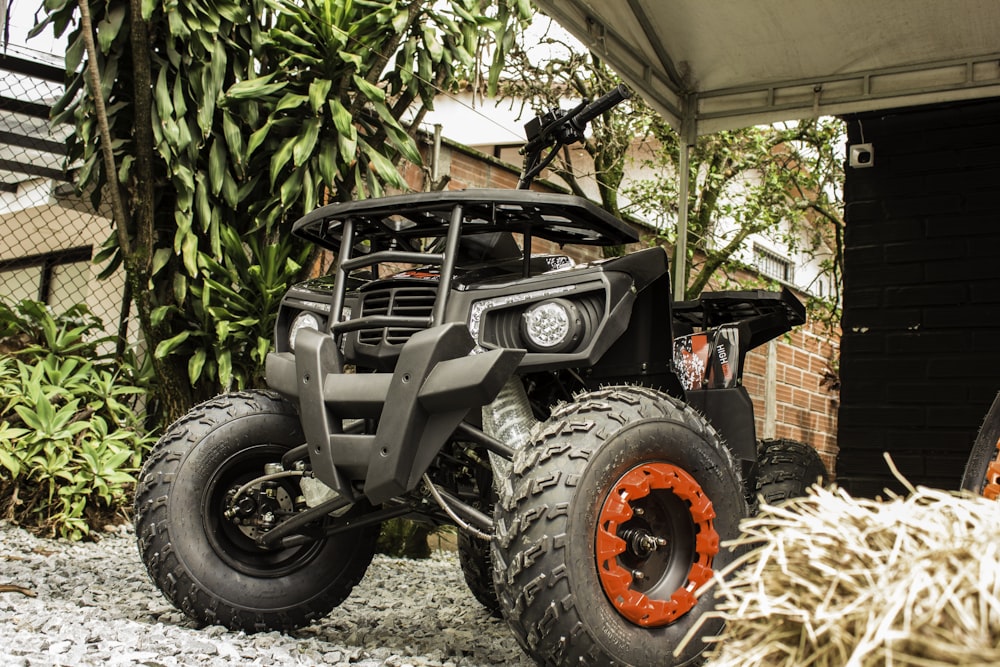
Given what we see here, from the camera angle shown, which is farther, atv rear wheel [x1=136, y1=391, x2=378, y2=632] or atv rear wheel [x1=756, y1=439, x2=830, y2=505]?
atv rear wheel [x1=756, y1=439, x2=830, y2=505]

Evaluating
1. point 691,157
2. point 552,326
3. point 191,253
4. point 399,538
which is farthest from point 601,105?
point 691,157

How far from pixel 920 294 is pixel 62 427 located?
14.1 feet

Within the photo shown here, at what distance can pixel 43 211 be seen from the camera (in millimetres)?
5973

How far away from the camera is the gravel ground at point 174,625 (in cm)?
226

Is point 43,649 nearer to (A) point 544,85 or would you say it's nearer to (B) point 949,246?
(B) point 949,246

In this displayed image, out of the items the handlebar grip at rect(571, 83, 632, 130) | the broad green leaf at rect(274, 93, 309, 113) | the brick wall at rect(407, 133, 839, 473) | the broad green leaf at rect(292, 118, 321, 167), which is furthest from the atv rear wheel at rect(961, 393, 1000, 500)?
the brick wall at rect(407, 133, 839, 473)

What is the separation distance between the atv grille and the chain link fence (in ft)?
10.6

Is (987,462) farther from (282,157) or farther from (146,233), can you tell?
(146,233)

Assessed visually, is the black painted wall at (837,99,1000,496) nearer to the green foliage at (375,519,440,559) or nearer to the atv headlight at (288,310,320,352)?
the green foliage at (375,519,440,559)

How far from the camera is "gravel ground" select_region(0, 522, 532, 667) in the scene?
2.26 m

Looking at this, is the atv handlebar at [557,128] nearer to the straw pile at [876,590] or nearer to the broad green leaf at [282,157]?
the broad green leaf at [282,157]

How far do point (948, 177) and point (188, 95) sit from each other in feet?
12.8

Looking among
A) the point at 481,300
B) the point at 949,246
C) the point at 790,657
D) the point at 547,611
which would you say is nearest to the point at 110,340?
the point at 481,300

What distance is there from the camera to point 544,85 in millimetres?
7957
